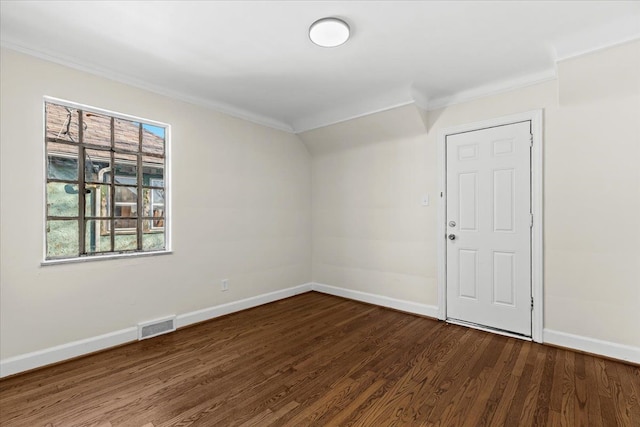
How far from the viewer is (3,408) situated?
6.28ft

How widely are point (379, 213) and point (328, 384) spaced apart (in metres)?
2.36

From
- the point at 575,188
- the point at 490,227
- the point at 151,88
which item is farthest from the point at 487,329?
the point at 151,88

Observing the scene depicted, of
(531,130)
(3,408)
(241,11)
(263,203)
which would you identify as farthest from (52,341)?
(531,130)

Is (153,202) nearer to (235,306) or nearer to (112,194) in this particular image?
(112,194)

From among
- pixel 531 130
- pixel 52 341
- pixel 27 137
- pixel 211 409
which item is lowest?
pixel 211 409

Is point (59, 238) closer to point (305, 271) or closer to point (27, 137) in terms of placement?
point (27, 137)

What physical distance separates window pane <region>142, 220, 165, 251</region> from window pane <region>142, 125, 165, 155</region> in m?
0.75

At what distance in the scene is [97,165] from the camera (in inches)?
111

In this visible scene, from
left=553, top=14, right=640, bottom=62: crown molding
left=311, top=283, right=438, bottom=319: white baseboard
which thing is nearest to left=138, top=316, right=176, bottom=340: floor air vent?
left=311, top=283, right=438, bottom=319: white baseboard

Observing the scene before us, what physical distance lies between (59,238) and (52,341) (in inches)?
32.9

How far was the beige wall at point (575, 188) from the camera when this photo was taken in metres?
2.46

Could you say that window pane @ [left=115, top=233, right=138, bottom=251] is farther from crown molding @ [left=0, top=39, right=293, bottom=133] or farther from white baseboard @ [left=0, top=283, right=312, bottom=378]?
crown molding @ [left=0, top=39, right=293, bottom=133]

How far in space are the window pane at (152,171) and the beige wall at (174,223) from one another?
15 centimetres

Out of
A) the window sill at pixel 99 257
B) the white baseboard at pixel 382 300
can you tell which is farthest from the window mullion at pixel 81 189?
the white baseboard at pixel 382 300
